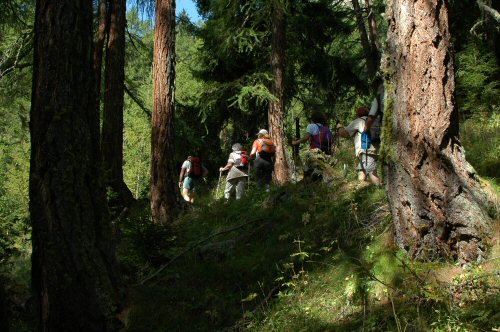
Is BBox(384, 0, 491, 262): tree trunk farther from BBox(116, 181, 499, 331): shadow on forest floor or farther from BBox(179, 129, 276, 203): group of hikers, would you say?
BBox(179, 129, 276, 203): group of hikers

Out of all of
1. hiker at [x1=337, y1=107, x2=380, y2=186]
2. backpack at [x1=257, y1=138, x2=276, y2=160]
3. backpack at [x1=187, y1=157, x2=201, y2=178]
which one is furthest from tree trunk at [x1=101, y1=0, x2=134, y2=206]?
hiker at [x1=337, y1=107, x2=380, y2=186]

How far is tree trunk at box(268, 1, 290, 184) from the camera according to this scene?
12.8m

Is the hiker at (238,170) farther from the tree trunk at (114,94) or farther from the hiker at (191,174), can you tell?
the tree trunk at (114,94)

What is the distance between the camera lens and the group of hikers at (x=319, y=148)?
24.4 feet

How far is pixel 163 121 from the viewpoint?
10.3m

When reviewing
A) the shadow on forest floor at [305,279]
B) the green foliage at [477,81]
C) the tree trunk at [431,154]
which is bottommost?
the shadow on forest floor at [305,279]

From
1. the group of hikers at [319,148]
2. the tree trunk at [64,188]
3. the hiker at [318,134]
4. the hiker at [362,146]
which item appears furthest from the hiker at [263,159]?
the tree trunk at [64,188]

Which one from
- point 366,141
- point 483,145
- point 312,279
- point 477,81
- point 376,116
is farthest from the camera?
point 477,81

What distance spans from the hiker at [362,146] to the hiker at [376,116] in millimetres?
130

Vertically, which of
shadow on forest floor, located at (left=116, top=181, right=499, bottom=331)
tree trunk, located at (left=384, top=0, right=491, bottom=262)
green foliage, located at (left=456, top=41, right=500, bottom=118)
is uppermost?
green foliage, located at (left=456, top=41, right=500, bottom=118)

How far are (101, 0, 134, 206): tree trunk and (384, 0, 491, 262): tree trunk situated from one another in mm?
9147

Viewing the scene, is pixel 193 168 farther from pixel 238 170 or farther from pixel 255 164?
pixel 255 164

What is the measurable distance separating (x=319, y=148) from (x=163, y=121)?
3.32 metres

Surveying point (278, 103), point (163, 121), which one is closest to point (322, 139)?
point (163, 121)
